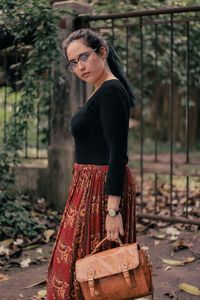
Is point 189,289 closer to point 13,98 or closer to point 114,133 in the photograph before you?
point 114,133

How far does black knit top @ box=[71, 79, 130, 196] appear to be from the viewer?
290 centimetres

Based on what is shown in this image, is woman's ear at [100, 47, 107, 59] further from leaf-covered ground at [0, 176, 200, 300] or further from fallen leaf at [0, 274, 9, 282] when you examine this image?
fallen leaf at [0, 274, 9, 282]

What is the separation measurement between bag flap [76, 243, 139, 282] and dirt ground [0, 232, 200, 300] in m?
1.15

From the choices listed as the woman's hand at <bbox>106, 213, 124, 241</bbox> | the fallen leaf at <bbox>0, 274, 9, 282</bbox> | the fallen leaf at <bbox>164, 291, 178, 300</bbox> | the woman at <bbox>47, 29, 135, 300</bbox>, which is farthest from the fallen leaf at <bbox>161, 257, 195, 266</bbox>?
the woman's hand at <bbox>106, 213, 124, 241</bbox>

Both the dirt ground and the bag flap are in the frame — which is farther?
the dirt ground

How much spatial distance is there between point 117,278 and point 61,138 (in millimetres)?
3351

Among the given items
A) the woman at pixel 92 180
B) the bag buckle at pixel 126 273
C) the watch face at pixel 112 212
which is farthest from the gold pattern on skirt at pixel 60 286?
the watch face at pixel 112 212

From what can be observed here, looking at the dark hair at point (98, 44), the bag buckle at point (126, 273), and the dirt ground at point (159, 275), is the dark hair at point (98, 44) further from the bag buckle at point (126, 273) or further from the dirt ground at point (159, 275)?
the dirt ground at point (159, 275)

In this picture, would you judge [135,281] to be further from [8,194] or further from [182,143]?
[182,143]

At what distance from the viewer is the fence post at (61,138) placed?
6.02 meters

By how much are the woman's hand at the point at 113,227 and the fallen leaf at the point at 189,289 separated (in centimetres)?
129

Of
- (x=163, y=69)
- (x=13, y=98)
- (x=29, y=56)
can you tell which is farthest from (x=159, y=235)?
(x=163, y=69)

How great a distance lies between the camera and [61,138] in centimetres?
612

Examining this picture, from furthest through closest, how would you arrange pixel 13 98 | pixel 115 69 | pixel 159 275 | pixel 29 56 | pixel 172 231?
1. pixel 13 98
2. pixel 29 56
3. pixel 172 231
4. pixel 159 275
5. pixel 115 69
